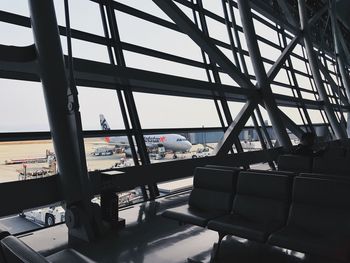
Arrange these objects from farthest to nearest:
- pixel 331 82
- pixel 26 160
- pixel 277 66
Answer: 1. pixel 331 82
2. pixel 277 66
3. pixel 26 160

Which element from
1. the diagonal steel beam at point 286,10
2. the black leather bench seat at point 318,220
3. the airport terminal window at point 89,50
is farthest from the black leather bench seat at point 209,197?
the diagonal steel beam at point 286,10

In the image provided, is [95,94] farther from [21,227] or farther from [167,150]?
[21,227]

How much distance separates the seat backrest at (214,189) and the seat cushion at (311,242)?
0.83 metres

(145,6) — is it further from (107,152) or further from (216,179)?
(216,179)

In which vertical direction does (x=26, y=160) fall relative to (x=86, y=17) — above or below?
below

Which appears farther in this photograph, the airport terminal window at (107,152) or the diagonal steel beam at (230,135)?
the diagonal steel beam at (230,135)

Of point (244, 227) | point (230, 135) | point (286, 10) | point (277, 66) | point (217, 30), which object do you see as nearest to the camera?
point (244, 227)

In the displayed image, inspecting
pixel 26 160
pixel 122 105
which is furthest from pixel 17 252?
pixel 122 105

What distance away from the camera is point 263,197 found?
3.20 metres

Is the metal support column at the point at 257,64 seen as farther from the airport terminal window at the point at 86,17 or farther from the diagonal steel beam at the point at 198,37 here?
the airport terminal window at the point at 86,17

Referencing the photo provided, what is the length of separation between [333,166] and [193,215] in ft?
7.87

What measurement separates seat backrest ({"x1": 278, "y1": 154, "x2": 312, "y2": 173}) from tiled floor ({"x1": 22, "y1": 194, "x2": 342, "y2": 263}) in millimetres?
1832

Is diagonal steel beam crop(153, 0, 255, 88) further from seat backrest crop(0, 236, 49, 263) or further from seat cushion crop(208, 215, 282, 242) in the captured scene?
seat backrest crop(0, 236, 49, 263)

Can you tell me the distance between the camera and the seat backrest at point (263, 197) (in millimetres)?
3045
